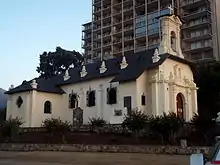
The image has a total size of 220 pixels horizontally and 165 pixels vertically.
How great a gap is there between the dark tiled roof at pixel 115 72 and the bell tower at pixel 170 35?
184cm

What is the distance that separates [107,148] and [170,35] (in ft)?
77.2

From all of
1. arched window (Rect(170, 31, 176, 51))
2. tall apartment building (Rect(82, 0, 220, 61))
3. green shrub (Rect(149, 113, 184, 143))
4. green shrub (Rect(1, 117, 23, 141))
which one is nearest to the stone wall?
green shrub (Rect(1, 117, 23, 141))

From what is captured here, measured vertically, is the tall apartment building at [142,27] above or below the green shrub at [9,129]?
above

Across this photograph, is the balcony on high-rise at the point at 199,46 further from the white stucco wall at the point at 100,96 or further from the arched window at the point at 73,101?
the arched window at the point at 73,101

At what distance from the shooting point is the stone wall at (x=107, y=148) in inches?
974

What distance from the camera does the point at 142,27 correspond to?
3381 inches

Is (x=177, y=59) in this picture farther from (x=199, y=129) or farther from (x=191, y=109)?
(x=199, y=129)

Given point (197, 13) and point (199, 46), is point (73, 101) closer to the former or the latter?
point (199, 46)

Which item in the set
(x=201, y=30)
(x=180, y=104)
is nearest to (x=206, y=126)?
(x=180, y=104)

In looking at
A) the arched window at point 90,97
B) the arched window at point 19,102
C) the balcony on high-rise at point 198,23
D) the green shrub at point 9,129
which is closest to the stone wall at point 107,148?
the green shrub at point 9,129

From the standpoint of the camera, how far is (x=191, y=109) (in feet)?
145

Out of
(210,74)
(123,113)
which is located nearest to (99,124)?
(123,113)

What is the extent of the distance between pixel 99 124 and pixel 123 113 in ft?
10.3

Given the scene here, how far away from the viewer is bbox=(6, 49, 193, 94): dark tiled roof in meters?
40.1
